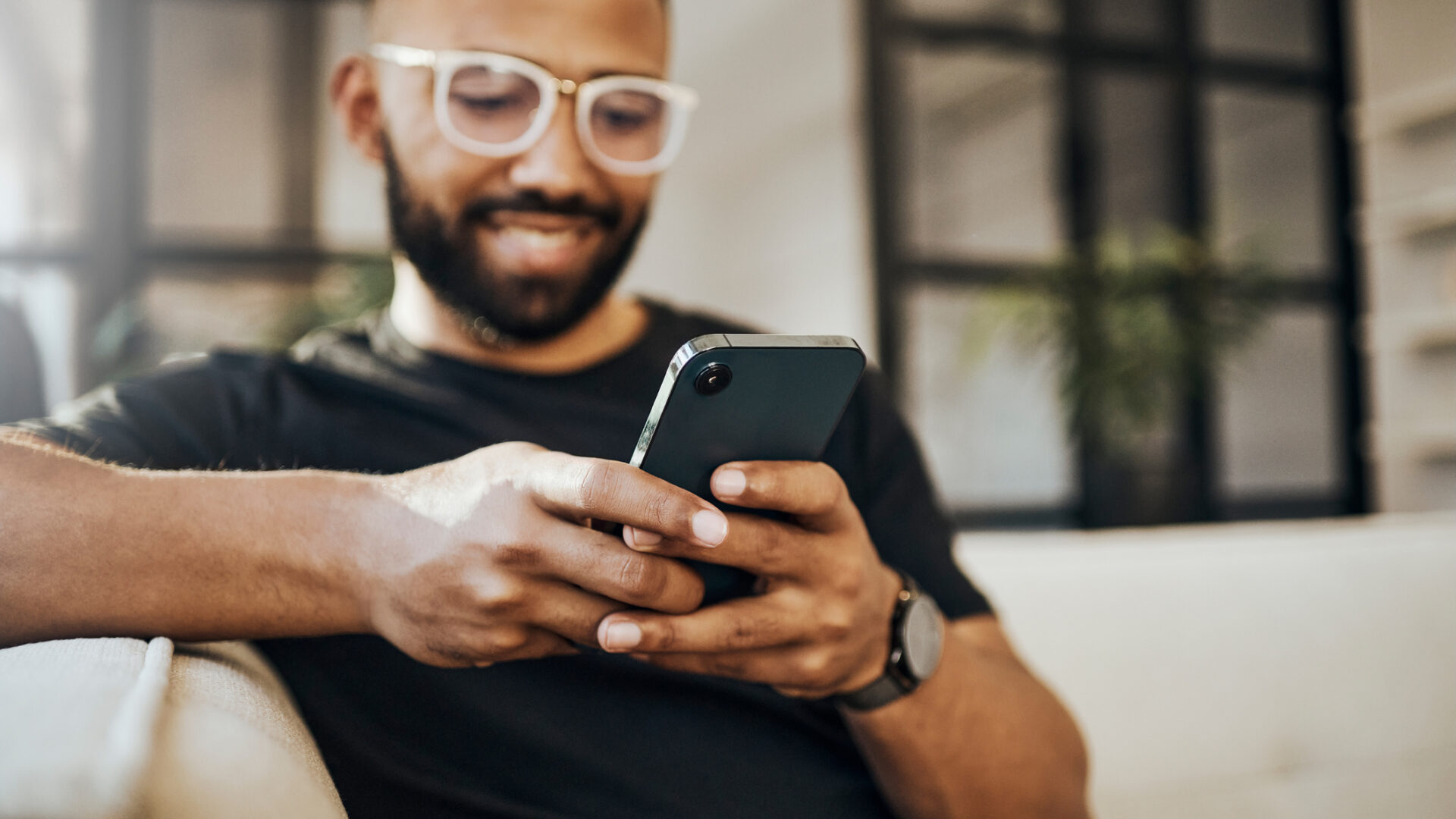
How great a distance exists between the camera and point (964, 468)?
4.66 metres

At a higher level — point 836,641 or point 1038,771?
point 836,641

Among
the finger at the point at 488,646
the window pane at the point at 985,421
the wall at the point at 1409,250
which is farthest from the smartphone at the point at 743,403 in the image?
the wall at the point at 1409,250

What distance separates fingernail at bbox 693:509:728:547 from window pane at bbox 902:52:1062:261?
4032 millimetres

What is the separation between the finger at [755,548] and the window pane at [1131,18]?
188 inches

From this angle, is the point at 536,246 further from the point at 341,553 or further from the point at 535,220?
the point at 341,553

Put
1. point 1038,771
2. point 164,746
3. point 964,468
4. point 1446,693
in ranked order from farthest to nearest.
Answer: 1. point 964,468
2. point 1446,693
3. point 1038,771
4. point 164,746

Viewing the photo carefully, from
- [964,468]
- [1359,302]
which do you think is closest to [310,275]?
[964,468]

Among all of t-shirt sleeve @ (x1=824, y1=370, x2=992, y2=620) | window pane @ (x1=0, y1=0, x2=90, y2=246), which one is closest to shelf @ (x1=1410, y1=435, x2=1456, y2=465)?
t-shirt sleeve @ (x1=824, y1=370, x2=992, y2=620)

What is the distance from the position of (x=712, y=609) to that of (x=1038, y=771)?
0.43 m

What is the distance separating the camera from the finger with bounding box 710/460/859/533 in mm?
544

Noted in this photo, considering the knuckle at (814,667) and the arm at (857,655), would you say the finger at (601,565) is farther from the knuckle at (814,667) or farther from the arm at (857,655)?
the knuckle at (814,667)

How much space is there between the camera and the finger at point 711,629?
0.54 m

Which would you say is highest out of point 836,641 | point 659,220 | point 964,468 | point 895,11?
point 895,11

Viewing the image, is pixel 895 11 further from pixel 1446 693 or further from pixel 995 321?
pixel 1446 693
